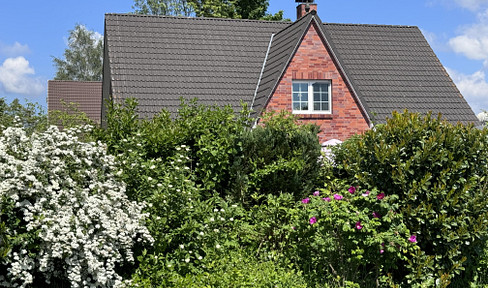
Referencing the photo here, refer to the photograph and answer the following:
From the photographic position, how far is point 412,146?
827 centimetres

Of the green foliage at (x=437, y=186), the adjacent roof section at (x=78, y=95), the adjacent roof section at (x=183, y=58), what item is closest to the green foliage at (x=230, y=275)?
the green foliage at (x=437, y=186)

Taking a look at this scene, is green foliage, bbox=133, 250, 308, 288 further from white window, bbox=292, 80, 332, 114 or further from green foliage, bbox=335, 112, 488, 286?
white window, bbox=292, 80, 332, 114

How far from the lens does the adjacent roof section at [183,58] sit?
1955 centimetres

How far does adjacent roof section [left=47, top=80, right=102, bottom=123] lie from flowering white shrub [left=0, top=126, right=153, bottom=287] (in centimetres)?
2998

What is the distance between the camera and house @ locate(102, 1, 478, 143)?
1870 cm

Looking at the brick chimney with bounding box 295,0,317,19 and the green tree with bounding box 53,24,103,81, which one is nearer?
the brick chimney with bounding box 295,0,317,19

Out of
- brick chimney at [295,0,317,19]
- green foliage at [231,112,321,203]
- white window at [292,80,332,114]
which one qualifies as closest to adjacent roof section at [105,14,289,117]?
brick chimney at [295,0,317,19]

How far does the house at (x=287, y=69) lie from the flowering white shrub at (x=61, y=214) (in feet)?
35.4

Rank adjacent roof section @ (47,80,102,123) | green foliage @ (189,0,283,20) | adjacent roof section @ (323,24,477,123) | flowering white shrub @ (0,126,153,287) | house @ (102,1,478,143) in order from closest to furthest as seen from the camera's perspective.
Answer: flowering white shrub @ (0,126,153,287), house @ (102,1,478,143), adjacent roof section @ (323,24,477,123), green foliage @ (189,0,283,20), adjacent roof section @ (47,80,102,123)

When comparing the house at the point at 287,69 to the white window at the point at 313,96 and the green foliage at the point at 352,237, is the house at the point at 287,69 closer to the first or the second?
the white window at the point at 313,96

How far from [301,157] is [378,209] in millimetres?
2750

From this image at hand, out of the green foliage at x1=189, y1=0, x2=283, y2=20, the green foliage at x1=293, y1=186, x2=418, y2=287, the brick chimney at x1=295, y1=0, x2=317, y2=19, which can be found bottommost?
the green foliage at x1=293, y1=186, x2=418, y2=287

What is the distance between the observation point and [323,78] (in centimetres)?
1870

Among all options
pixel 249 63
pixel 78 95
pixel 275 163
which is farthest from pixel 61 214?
pixel 78 95
